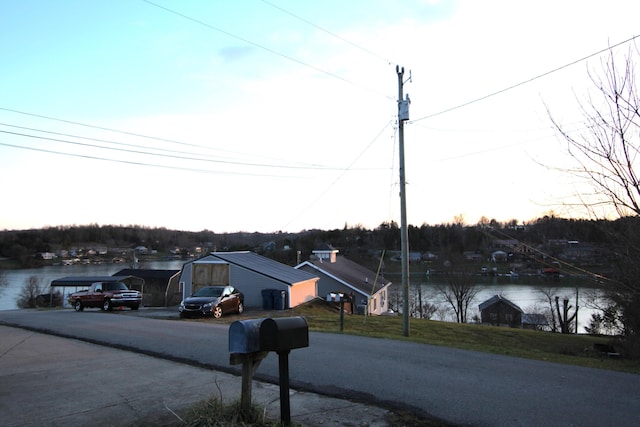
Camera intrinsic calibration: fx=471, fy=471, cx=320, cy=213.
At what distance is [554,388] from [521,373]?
3.93ft

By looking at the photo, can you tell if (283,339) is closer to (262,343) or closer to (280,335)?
(280,335)

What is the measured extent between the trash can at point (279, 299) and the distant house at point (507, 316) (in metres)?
25.3

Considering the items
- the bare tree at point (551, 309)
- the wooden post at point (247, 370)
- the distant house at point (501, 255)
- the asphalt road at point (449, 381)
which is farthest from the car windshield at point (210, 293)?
the bare tree at point (551, 309)

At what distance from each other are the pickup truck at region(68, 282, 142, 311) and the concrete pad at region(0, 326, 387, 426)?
17.4 meters

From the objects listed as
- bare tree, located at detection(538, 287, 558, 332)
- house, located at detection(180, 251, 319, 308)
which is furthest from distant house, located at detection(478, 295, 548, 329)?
house, located at detection(180, 251, 319, 308)

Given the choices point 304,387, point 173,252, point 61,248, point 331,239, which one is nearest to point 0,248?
point 61,248

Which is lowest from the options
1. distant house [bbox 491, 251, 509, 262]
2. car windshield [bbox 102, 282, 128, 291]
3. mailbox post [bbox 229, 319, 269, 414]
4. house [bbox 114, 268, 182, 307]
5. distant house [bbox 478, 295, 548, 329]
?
distant house [bbox 478, 295, 548, 329]

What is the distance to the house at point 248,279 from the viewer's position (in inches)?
1123

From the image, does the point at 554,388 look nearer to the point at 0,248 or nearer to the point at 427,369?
the point at 427,369

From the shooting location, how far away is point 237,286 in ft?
96.5

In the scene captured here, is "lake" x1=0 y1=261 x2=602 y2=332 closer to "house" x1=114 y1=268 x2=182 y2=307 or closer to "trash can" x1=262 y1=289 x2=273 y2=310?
"house" x1=114 y1=268 x2=182 y2=307

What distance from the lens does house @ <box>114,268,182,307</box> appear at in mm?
44188

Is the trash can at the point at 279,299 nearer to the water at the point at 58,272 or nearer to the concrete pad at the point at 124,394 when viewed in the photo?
the concrete pad at the point at 124,394

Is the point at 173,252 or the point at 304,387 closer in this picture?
the point at 304,387
